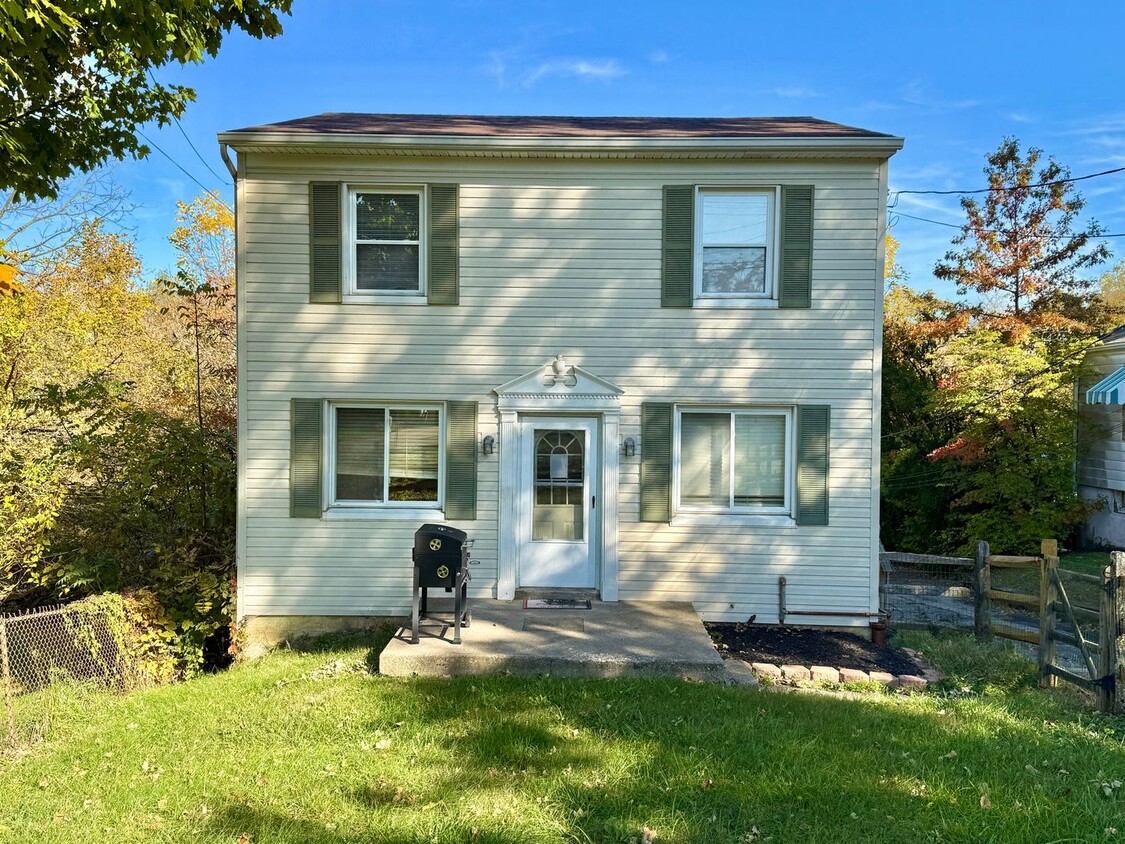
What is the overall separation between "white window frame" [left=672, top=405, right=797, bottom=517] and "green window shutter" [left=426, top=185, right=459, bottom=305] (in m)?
3.12

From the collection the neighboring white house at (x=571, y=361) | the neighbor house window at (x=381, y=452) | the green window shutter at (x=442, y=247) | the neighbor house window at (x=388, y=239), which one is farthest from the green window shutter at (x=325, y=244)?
the neighbor house window at (x=381, y=452)

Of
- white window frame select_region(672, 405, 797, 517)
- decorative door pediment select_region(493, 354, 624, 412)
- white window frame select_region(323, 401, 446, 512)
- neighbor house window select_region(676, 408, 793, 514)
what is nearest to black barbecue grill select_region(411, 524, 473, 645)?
white window frame select_region(323, 401, 446, 512)

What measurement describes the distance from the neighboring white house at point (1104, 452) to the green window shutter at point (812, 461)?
8122 mm

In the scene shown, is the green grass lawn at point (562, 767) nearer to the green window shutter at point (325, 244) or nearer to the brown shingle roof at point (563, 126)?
the green window shutter at point (325, 244)

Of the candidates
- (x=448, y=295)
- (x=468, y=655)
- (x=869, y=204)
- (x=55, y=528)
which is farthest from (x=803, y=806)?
(x=55, y=528)

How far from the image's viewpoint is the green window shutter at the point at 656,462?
7.59 meters

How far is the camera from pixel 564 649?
5.90 metres

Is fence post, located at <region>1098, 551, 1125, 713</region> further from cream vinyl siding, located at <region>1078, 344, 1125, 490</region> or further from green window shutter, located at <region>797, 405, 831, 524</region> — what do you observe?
cream vinyl siding, located at <region>1078, 344, 1125, 490</region>

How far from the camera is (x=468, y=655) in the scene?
5762 millimetres

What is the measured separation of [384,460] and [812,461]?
519 cm

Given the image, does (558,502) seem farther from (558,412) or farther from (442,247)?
(442,247)

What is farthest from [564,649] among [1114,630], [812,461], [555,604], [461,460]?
[1114,630]

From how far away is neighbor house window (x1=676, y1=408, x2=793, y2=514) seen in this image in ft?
25.4

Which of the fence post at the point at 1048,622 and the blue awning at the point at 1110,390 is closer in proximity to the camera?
the fence post at the point at 1048,622
